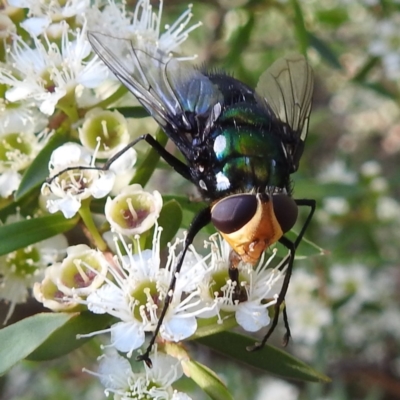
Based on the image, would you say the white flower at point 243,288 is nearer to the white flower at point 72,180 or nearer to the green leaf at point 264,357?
the green leaf at point 264,357

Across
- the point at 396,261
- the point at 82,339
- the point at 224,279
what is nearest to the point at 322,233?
the point at 396,261

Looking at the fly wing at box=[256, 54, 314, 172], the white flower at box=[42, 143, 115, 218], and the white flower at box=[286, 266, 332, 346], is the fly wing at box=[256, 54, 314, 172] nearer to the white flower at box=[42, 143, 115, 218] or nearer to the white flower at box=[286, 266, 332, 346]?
the white flower at box=[42, 143, 115, 218]

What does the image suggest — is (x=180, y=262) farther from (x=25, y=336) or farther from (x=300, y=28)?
(x=300, y=28)

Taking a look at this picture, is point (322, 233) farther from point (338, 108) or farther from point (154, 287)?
point (338, 108)

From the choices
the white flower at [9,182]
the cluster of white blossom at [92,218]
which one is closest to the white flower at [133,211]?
the cluster of white blossom at [92,218]

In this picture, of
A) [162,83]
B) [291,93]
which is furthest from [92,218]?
[291,93]

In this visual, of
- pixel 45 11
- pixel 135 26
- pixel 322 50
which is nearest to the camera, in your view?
pixel 45 11
